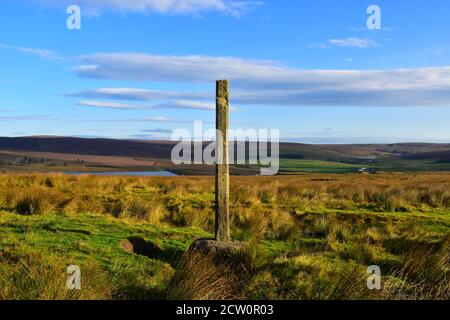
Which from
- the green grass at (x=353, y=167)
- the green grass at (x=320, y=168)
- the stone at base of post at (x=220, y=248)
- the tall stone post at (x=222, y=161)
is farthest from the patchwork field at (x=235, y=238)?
the green grass at (x=320, y=168)

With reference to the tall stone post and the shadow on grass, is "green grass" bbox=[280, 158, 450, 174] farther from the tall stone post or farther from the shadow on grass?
the tall stone post

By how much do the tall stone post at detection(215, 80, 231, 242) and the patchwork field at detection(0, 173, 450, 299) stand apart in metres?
0.81

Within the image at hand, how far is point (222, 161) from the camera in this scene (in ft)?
28.5

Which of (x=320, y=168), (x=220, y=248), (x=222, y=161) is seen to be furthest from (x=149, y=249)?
(x=320, y=168)

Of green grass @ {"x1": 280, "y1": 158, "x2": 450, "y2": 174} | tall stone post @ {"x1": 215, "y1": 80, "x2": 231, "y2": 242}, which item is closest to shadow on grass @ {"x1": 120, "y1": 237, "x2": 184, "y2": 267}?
tall stone post @ {"x1": 215, "y1": 80, "x2": 231, "y2": 242}

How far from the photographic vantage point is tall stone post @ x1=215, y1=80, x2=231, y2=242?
28.2 feet

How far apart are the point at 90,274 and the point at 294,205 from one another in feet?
40.7

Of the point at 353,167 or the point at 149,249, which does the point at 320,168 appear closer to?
the point at 353,167

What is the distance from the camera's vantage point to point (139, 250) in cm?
973

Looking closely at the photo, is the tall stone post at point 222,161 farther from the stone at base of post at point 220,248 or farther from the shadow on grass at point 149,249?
the shadow on grass at point 149,249

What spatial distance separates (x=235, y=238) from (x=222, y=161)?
3.07 meters

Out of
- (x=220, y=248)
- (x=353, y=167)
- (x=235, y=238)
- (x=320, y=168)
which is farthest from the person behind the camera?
(x=353, y=167)

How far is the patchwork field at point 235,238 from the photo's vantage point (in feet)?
Answer: 18.8

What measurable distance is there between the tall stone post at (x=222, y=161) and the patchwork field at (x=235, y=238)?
0.81m
